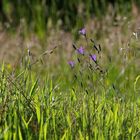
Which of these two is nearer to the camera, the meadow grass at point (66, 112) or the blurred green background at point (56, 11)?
the meadow grass at point (66, 112)

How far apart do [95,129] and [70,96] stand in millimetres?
455

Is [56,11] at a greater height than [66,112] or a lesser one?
greater

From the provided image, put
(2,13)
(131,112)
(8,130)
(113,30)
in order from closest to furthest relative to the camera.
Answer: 1. (8,130)
2. (131,112)
3. (113,30)
4. (2,13)

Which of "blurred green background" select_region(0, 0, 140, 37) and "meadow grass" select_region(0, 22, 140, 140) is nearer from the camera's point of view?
"meadow grass" select_region(0, 22, 140, 140)

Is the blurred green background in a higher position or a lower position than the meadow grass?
higher

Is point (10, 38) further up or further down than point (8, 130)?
further up

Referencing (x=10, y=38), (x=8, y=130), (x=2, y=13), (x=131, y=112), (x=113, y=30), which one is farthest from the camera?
(x=2, y=13)

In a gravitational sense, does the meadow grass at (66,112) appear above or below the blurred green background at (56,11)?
below

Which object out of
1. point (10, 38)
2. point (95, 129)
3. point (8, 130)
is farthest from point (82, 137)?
point (10, 38)

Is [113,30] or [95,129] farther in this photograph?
[113,30]

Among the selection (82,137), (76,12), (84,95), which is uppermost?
(76,12)

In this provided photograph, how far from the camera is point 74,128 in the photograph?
302cm

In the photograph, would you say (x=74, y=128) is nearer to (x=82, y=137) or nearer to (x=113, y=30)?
(x=82, y=137)

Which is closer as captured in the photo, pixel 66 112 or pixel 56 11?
pixel 66 112
